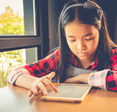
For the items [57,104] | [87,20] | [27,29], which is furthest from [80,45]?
[27,29]

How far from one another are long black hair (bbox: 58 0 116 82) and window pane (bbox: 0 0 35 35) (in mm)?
413

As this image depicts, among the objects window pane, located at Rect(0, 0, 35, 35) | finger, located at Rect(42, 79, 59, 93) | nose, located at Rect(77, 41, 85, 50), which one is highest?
window pane, located at Rect(0, 0, 35, 35)

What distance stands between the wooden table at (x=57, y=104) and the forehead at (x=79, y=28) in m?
0.34

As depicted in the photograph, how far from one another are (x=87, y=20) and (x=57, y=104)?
0.54 m

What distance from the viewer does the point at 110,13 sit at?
1.83 metres

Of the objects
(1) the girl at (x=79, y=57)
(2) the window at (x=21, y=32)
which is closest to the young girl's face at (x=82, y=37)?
(1) the girl at (x=79, y=57)

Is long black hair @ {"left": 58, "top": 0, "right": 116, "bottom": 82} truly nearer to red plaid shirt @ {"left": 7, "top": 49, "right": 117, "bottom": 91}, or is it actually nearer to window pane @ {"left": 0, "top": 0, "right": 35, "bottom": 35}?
red plaid shirt @ {"left": 7, "top": 49, "right": 117, "bottom": 91}

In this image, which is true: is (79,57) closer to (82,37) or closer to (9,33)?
(82,37)

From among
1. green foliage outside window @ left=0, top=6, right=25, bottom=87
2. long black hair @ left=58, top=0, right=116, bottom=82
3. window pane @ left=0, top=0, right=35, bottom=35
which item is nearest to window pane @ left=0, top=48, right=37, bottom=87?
green foliage outside window @ left=0, top=6, right=25, bottom=87

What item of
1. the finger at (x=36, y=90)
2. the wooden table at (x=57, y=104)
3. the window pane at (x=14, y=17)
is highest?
the window pane at (x=14, y=17)

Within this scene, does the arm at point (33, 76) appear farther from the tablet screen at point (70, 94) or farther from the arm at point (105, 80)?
the arm at point (105, 80)

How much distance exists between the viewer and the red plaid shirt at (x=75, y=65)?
802 millimetres

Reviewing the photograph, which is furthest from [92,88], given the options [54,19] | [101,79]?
[54,19]

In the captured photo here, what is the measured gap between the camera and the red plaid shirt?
31.6 inches
